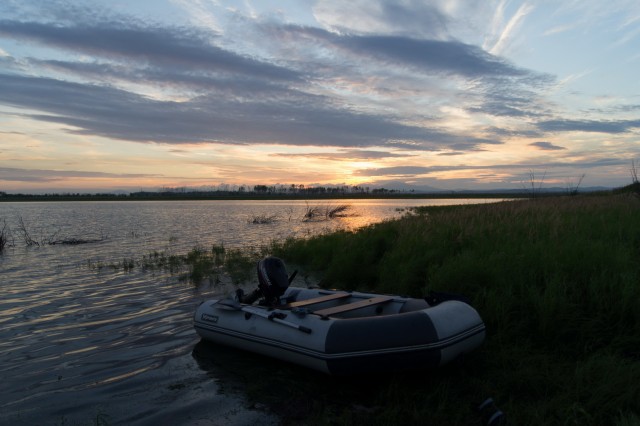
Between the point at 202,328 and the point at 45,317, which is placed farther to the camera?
the point at 45,317

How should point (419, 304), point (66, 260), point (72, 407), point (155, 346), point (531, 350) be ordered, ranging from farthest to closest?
point (66, 260) → point (155, 346) → point (419, 304) → point (531, 350) → point (72, 407)

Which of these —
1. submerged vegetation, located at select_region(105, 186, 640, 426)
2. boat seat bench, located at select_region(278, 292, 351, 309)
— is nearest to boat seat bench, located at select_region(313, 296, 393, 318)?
boat seat bench, located at select_region(278, 292, 351, 309)

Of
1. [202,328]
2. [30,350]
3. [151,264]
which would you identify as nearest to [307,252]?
[151,264]

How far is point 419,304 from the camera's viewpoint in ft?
19.3

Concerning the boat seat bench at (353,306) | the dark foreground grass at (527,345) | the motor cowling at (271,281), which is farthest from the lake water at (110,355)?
the boat seat bench at (353,306)

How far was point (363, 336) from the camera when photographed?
468cm

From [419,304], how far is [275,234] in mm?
17208

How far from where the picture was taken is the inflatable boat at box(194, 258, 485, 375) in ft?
14.9

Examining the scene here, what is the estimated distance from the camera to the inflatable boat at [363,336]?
455 cm

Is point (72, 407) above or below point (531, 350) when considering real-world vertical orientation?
below

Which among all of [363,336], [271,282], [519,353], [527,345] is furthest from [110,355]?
[527,345]

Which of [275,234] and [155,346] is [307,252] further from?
[275,234]

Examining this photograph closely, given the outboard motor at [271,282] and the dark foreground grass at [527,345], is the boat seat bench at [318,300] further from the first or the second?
the dark foreground grass at [527,345]

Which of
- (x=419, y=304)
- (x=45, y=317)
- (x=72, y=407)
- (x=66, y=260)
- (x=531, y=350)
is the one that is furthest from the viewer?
(x=66, y=260)
